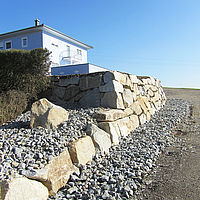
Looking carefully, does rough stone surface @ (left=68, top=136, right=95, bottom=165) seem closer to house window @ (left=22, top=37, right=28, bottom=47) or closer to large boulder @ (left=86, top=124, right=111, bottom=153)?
large boulder @ (left=86, top=124, right=111, bottom=153)

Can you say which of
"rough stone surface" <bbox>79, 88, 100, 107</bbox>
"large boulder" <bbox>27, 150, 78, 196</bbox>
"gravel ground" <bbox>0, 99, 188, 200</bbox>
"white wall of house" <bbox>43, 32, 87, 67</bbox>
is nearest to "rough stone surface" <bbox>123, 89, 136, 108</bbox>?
"rough stone surface" <bbox>79, 88, 100, 107</bbox>

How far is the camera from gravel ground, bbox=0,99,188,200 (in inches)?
95.4

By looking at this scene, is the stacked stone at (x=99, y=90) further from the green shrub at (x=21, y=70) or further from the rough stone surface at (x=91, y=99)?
the green shrub at (x=21, y=70)

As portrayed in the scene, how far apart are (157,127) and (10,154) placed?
398 cm

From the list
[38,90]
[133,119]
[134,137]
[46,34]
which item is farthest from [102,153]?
[46,34]

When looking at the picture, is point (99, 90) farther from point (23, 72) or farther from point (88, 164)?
point (88, 164)

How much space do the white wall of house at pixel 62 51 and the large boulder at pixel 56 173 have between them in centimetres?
1509

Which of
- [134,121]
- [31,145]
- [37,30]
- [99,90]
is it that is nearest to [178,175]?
[31,145]

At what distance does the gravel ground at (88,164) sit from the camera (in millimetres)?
2424

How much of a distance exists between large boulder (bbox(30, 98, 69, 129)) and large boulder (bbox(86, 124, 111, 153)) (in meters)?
0.63

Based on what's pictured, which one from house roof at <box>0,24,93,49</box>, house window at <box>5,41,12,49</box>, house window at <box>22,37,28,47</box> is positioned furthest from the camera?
house window at <box>5,41,12,49</box>

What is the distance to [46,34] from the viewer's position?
1670 centimetres

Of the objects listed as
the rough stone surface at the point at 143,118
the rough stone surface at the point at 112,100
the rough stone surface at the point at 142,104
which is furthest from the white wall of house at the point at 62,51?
the rough stone surface at the point at 112,100

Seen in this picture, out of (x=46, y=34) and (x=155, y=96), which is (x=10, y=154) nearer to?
(x=155, y=96)
